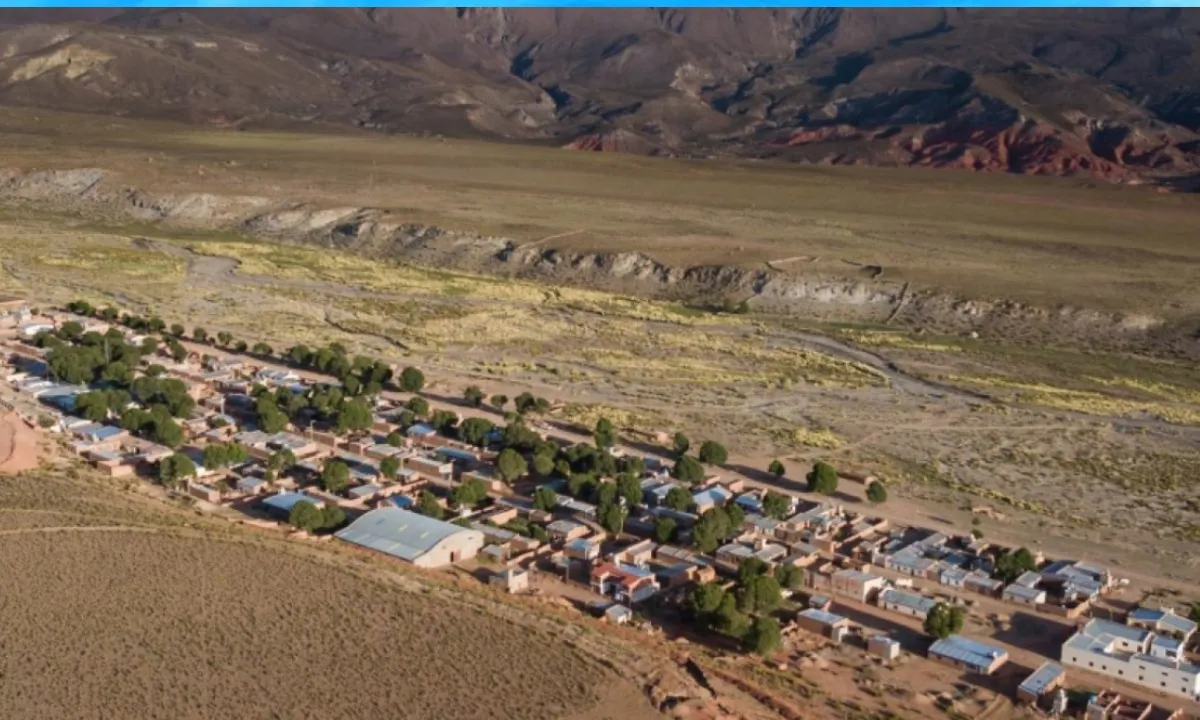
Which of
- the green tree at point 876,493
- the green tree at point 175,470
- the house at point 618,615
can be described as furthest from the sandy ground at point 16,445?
the green tree at point 876,493

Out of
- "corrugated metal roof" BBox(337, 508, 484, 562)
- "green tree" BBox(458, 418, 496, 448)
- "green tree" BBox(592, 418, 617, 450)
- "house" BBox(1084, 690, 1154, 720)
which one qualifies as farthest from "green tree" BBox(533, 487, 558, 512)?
"house" BBox(1084, 690, 1154, 720)

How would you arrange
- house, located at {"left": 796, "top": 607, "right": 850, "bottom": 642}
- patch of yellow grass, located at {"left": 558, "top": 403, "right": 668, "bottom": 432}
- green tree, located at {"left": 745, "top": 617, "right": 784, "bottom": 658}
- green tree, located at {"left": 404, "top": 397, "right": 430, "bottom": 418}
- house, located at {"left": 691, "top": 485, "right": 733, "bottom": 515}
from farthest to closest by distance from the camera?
patch of yellow grass, located at {"left": 558, "top": 403, "right": 668, "bottom": 432} → green tree, located at {"left": 404, "top": 397, "right": 430, "bottom": 418} → house, located at {"left": 691, "top": 485, "right": 733, "bottom": 515} → house, located at {"left": 796, "top": 607, "right": 850, "bottom": 642} → green tree, located at {"left": 745, "top": 617, "right": 784, "bottom": 658}

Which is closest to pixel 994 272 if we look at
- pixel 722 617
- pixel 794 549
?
pixel 794 549

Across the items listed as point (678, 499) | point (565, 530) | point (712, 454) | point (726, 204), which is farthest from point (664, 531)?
point (726, 204)

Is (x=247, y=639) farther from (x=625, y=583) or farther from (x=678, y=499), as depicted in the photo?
(x=678, y=499)

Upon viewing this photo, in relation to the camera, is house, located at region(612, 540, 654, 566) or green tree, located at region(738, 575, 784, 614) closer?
green tree, located at region(738, 575, 784, 614)

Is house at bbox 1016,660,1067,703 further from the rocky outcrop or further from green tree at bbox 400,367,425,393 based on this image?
the rocky outcrop
